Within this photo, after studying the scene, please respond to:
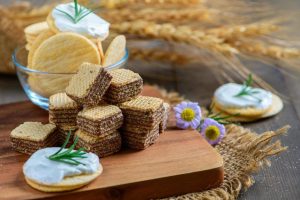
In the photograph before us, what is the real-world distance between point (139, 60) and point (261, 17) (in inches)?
25.5

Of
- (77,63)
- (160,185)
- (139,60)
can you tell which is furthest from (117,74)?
(139,60)

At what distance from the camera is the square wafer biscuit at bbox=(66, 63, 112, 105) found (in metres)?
1.81

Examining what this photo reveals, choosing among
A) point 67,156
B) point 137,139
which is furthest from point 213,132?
point 67,156

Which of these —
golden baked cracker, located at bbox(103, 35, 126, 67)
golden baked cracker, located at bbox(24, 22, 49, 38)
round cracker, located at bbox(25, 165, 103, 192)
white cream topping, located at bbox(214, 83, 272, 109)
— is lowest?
white cream topping, located at bbox(214, 83, 272, 109)

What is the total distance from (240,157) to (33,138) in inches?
27.4

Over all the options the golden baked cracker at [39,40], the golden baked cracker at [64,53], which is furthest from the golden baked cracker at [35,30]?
the golden baked cracker at [64,53]

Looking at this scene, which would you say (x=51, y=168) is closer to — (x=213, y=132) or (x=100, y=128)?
(x=100, y=128)

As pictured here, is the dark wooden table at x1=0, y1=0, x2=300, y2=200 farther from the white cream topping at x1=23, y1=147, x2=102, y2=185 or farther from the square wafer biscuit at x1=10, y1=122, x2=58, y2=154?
the square wafer biscuit at x1=10, y1=122, x2=58, y2=154

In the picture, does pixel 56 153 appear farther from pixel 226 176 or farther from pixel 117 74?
pixel 226 176

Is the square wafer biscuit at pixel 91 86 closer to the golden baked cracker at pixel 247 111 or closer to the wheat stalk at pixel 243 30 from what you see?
the golden baked cracker at pixel 247 111

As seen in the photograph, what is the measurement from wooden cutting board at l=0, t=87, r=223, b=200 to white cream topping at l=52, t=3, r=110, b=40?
474 millimetres

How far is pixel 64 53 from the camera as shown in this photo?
2.12m

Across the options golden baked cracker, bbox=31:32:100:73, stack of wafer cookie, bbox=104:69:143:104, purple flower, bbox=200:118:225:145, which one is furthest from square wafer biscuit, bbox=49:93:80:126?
purple flower, bbox=200:118:225:145

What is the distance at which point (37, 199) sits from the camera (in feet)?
5.36
